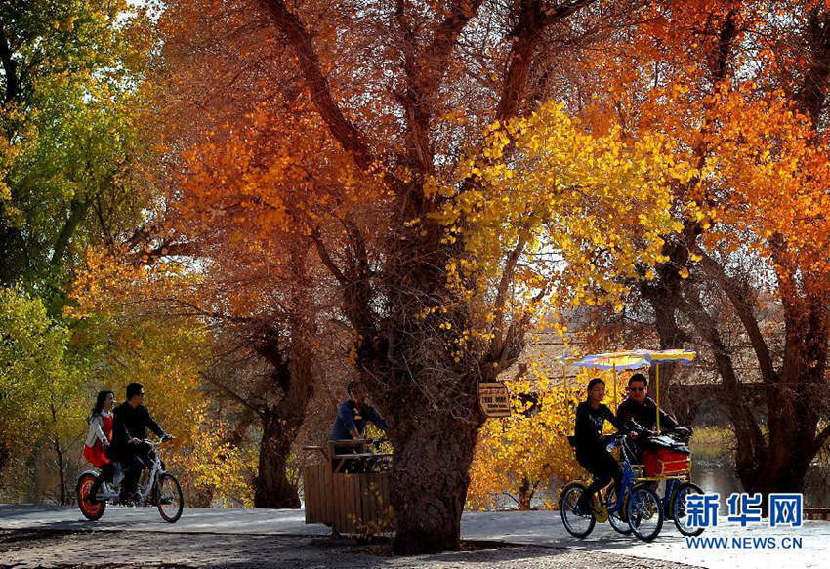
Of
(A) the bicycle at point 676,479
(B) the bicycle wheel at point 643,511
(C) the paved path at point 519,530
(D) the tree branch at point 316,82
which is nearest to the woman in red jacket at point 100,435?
(C) the paved path at point 519,530

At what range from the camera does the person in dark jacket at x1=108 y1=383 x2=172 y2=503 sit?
16.1m

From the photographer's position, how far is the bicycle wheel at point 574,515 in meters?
12.7

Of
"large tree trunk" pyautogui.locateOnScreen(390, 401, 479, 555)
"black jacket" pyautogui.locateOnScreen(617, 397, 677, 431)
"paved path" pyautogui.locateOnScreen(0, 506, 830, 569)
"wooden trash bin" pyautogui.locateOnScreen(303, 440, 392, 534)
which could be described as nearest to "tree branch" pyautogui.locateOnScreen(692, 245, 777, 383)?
"paved path" pyautogui.locateOnScreen(0, 506, 830, 569)

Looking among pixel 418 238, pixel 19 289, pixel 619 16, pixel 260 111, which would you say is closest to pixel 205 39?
pixel 260 111

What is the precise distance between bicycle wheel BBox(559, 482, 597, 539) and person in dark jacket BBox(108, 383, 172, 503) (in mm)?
6644

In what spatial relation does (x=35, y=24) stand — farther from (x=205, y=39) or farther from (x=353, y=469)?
(x=353, y=469)

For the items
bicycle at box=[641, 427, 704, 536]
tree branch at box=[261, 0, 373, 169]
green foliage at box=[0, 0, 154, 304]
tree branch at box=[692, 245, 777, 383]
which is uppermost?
green foliage at box=[0, 0, 154, 304]

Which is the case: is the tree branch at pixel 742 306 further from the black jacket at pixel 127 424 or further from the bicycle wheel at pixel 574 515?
the black jacket at pixel 127 424

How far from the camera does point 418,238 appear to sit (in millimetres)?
13141

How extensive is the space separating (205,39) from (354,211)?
3.35 m

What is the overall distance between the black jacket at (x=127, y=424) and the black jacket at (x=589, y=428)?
22.1ft

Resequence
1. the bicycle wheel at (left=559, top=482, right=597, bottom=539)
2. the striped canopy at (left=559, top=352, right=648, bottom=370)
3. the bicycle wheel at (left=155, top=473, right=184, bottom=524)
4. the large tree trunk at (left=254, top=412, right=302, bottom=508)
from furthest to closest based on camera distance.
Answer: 1. the large tree trunk at (left=254, top=412, right=302, bottom=508)
2. the bicycle wheel at (left=155, top=473, right=184, bottom=524)
3. the striped canopy at (left=559, top=352, right=648, bottom=370)
4. the bicycle wheel at (left=559, top=482, right=597, bottom=539)

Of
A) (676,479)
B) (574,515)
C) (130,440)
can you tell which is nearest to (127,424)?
(130,440)

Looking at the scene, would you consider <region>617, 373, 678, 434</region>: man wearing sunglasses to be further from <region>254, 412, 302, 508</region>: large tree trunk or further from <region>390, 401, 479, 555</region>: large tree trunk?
<region>254, 412, 302, 508</region>: large tree trunk
